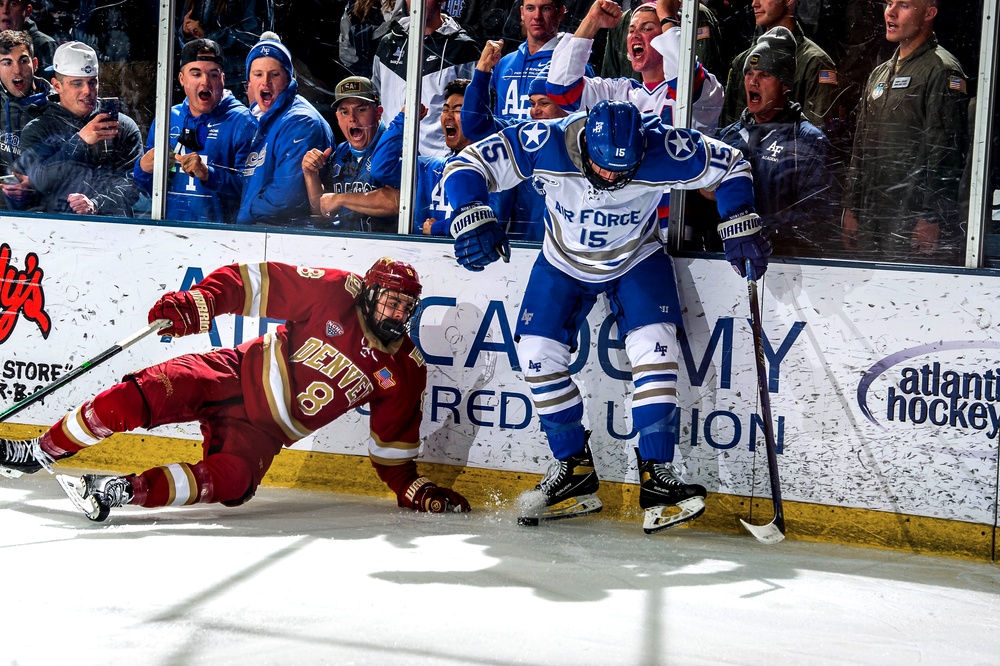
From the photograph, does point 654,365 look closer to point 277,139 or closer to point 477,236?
point 477,236

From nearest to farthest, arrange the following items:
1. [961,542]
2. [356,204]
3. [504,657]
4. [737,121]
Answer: [504,657], [961,542], [737,121], [356,204]

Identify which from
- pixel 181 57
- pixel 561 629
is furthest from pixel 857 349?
pixel 181 57

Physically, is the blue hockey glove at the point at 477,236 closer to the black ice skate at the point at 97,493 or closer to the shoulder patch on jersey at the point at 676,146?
the shoulder patch on jersey at the point at 676,146

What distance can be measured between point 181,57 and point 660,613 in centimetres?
317

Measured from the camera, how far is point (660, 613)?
7.87ft

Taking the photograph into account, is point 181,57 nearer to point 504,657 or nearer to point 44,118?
point 44,118

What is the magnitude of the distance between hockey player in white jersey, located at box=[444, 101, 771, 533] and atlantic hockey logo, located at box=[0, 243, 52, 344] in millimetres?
2028

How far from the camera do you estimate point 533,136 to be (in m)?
3.44

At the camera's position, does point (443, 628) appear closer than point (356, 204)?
Yes

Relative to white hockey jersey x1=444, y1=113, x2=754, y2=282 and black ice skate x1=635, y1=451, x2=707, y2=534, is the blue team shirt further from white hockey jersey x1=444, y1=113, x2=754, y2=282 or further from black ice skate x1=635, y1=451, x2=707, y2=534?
black ice skate x1=635, y1=451, x2=707, y2=534

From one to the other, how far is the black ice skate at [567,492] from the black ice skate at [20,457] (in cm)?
174

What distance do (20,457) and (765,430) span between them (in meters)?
2.67

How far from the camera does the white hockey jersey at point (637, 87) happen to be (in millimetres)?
3598

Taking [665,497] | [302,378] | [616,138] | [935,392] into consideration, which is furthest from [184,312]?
[935,392]
